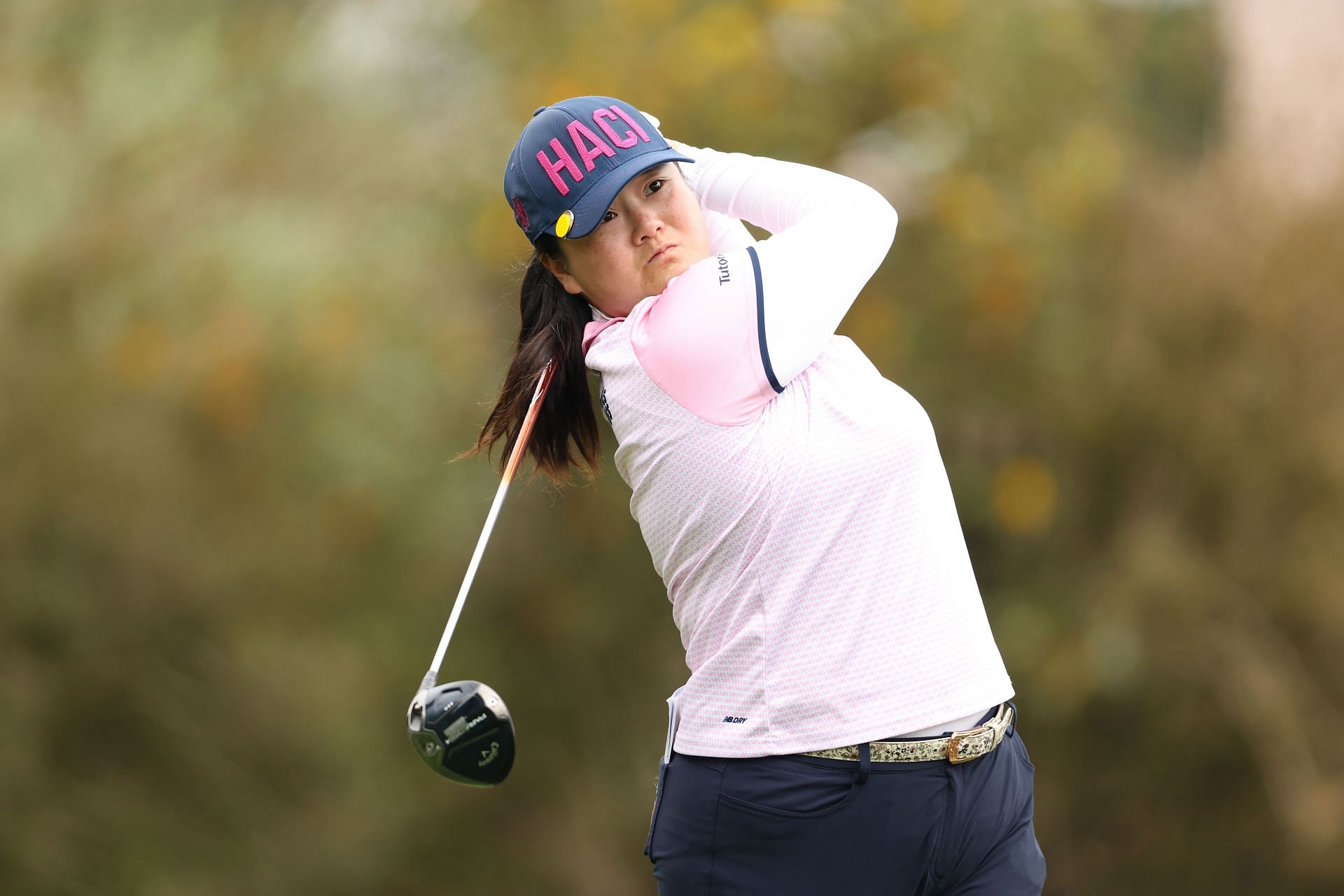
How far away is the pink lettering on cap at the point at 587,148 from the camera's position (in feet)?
5.50

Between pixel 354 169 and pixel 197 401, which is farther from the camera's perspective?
pixel 354 169

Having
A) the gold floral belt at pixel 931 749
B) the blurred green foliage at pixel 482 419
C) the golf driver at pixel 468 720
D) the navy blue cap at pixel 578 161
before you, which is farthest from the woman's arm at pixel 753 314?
the blurred green foliage at pixel 482 419

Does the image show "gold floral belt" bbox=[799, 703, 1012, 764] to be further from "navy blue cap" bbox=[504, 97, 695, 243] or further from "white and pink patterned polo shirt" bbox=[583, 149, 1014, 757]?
"navy blue cap" bbox=[504, 97, 695, 243]

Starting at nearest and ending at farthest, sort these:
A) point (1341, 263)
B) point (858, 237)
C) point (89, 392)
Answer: point (858, 237)
point (89, 392)
point (1341, 263)

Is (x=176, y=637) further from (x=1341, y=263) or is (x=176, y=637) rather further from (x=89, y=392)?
(x=1341, y=263)

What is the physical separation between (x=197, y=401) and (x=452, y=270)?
103cm

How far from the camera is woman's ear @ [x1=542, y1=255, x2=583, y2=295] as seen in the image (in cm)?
178

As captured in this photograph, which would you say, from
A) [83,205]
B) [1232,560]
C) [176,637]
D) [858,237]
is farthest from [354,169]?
[858,237]

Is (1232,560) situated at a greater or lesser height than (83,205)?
lesser

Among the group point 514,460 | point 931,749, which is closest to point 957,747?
point 931,749

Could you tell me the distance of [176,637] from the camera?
5.27m

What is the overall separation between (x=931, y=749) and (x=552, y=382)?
0.60 meters

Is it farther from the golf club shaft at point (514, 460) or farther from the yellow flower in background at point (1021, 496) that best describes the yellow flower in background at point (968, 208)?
the golf club shaft at point (514, 460)

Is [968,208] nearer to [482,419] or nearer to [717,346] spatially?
[482,419]
